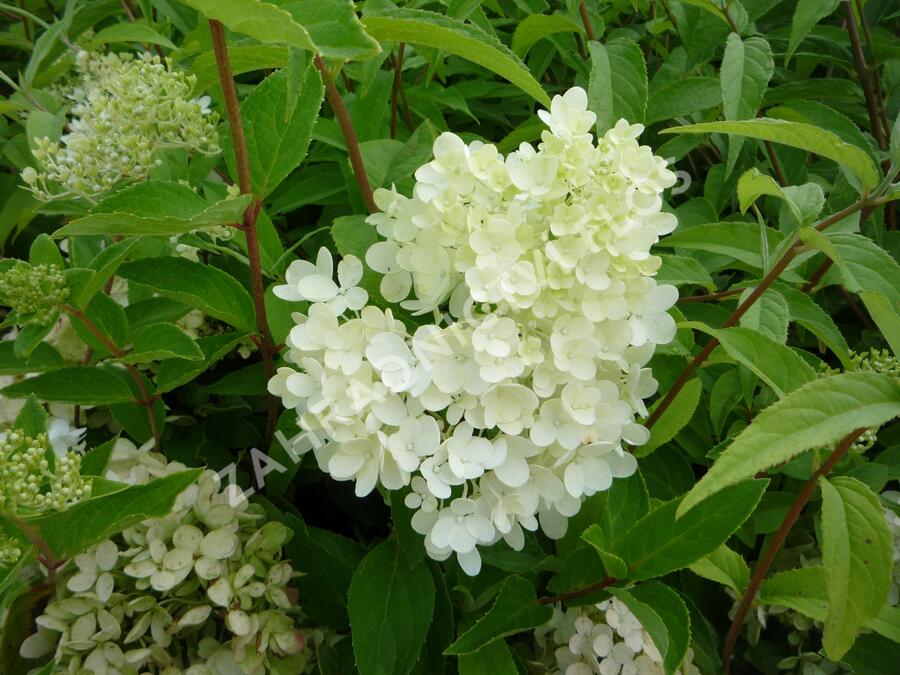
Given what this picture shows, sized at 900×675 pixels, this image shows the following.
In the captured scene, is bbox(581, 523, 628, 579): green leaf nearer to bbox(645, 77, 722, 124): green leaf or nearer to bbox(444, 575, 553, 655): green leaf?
bbox(444, 575, 553, 655): green leaf

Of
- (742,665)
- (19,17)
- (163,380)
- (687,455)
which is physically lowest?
(742,665)

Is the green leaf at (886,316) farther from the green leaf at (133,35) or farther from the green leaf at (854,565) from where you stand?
the green leaf at (133,35)

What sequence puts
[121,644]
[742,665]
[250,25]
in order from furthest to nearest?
[742,665] < [121,644] < [250,25]

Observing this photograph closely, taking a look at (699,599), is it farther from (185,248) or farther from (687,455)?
(185,248)

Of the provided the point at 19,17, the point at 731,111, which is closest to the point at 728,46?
the point at 731,111

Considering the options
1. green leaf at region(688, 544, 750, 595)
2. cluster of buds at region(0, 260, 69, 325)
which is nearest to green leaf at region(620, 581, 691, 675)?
green leaf at region(688, 544, 750, 595)

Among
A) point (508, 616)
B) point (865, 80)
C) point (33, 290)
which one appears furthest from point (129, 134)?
point (865, 80)
